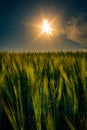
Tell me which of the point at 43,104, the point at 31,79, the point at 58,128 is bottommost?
the point at 58,128

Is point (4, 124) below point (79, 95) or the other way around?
below

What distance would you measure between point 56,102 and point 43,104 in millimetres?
115

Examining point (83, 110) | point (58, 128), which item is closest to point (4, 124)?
point (58, 128)

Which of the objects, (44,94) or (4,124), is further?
(4,124)

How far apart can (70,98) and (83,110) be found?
6.2 inches

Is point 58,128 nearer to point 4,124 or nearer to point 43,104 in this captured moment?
point 43,104

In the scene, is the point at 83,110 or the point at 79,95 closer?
the point at 83,110

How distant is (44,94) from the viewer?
959mm

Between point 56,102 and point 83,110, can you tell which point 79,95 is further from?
point 56,102

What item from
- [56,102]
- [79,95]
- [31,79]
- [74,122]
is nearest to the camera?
[74,122]

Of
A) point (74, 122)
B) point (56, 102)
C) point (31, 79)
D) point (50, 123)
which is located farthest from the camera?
point (31, 79)

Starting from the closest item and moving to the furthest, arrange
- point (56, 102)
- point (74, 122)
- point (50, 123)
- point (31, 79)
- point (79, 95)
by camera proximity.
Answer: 1. point (50, 123)
2. point (74, 122)
3. point (56, 102)
4. point (31, 79)
5. point (79, 95)

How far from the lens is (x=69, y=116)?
3.20ft

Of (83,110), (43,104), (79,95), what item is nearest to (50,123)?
(43,104)
